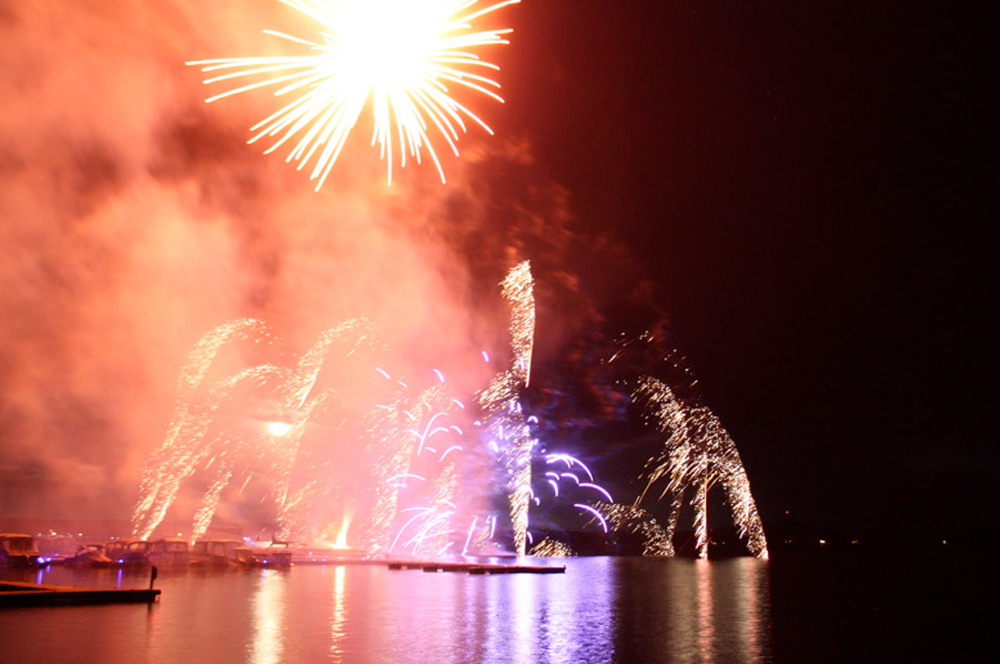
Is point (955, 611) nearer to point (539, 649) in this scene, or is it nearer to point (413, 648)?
point (539, 649)

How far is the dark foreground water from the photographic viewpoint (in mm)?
14680

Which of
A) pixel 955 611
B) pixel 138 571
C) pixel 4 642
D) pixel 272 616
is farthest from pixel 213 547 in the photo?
pixel 955 611

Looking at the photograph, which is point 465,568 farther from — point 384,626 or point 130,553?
point 384,626

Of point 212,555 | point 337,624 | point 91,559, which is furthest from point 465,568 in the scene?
point 337,624

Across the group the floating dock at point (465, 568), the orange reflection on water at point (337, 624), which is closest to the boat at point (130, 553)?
the orange reflection on water at point (337, 624)

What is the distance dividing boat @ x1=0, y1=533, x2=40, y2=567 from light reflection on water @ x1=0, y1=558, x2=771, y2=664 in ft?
24.3

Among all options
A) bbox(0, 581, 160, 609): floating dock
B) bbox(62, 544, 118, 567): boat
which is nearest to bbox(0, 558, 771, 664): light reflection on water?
bbox(0, 581, 160, 609): floating dock

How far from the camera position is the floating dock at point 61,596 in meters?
20.3

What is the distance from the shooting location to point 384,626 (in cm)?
1875

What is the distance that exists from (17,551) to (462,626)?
29149 millimetres

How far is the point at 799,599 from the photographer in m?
35.0

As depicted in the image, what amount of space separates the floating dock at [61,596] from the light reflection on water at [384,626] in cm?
77

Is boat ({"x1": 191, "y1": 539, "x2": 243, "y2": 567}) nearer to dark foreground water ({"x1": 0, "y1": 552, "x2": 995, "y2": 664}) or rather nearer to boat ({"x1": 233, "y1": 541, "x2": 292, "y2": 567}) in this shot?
boat ({"x1": 233, "y1": 541, "x2": 292, "y2": 567})

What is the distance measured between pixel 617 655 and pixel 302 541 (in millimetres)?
49884
